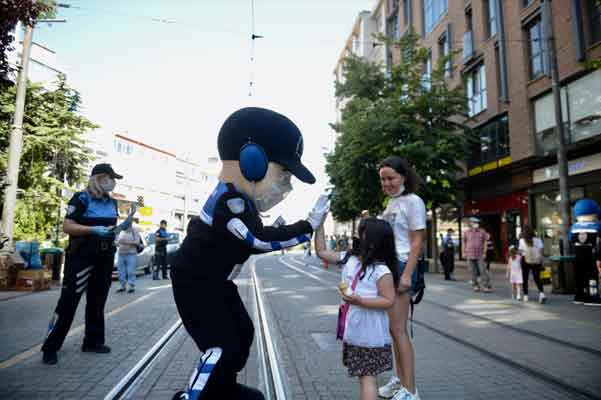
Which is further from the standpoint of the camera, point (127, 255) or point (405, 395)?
point (127, 255)

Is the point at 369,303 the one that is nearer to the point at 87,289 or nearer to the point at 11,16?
the point at 87,289

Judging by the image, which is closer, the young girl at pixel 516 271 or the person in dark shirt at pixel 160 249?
the young girl at pixel 516 271

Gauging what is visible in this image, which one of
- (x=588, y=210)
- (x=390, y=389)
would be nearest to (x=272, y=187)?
(x=390, y=389)

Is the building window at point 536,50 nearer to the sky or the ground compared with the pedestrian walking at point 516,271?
nearer to the sky

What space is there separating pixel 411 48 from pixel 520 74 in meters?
5.06

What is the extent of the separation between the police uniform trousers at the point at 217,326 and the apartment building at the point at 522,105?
1720 centimetres

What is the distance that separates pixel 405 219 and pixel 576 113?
16.9 meters

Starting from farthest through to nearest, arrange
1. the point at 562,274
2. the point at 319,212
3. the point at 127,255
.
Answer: the point at 562,274 < the point at 127,255 < the point at 319,212

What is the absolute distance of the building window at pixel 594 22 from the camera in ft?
50.8

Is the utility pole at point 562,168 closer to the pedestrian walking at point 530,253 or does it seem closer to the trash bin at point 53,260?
the pedestrian walking at point 530,253

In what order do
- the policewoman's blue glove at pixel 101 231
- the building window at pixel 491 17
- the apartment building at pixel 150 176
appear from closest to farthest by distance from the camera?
1. the policewoman's blue glove at pixel 101 231
2. the building window at pixel 491 17
3. the apartment building at pixel 150 176

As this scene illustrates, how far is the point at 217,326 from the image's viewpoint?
2199 mm

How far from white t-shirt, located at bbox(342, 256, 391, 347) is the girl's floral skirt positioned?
0.04 meters

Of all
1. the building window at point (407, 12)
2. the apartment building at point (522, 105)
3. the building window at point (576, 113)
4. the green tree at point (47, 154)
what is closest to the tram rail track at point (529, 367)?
the building window at point (576, 113)
